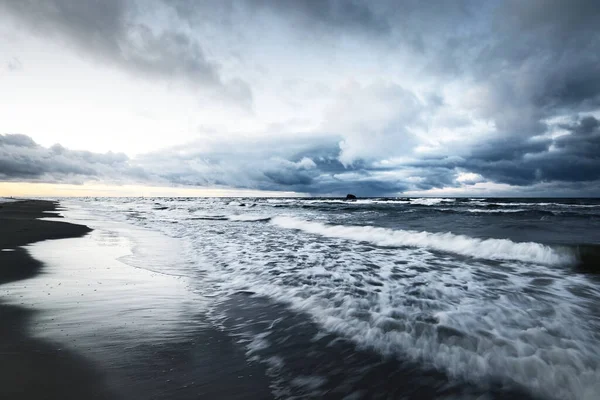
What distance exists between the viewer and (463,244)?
12008 millimetres

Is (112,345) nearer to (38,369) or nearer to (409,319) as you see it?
(38,369)

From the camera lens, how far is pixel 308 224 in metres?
21.0

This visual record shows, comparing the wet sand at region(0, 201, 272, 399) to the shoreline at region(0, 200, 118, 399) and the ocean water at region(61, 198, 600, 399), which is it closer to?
the shoreline at region(0, 200, 118, 399)

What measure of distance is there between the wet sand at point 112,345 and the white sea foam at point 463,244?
31.6 feet

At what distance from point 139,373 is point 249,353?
1.15 metres

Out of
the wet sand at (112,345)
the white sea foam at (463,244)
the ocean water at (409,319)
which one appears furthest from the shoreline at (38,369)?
the white sea foam at (463,244)

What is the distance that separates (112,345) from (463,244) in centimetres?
1222

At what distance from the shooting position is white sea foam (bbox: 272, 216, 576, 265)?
9789mm

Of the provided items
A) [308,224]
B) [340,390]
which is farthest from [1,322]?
[308,224]

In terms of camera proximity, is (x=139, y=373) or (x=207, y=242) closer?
(x=139, y=373)

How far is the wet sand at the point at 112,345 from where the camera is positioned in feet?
9.01

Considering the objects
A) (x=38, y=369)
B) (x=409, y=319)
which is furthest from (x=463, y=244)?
(x=38, y=369)

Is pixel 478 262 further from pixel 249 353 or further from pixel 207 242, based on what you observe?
pixel 207 242

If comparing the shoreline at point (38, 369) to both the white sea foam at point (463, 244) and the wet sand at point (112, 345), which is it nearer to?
the wet sand at point (112, 345)
